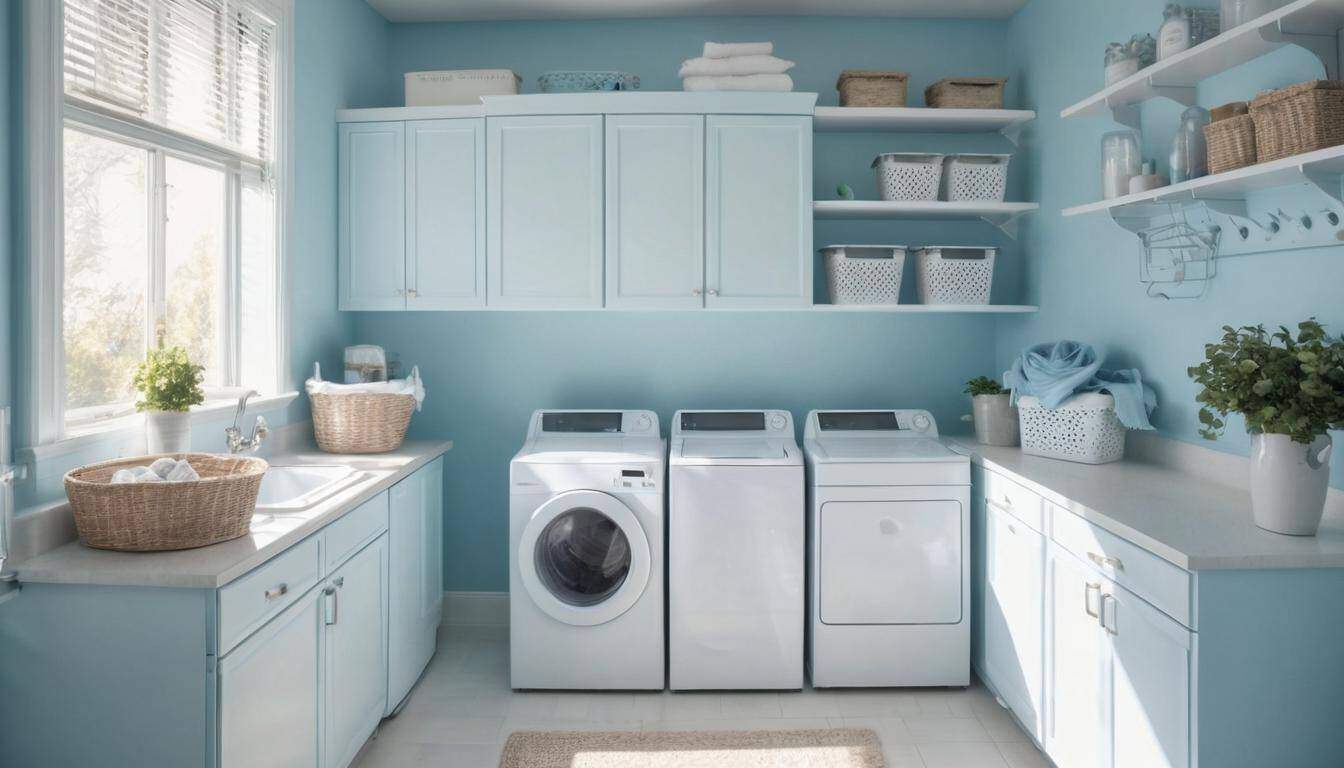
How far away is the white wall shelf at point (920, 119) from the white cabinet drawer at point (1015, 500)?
4.60 ft

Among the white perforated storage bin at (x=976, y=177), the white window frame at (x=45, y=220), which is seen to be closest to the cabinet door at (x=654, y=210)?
the white perforated storage bin at (x=976, y=177)

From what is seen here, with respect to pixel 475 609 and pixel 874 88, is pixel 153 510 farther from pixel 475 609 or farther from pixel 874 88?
pixel 874 88

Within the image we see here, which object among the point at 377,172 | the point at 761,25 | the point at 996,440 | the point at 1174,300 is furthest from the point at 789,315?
the point at 377,172

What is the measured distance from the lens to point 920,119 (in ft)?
10.9

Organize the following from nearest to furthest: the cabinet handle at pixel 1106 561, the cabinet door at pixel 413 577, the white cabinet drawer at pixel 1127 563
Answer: the white cabinet drawer at pixel 1127 563 < the cabinet handle at pixel 1106 561 < the cabinet door at pixel 413 577

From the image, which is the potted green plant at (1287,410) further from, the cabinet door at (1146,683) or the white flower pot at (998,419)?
the white flower pot at (998,419)

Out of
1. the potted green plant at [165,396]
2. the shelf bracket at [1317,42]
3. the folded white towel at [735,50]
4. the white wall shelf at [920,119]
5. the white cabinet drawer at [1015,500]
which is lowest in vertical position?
the white cabinet drawer at [1015,500]

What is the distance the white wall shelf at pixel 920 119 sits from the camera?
10.7ft

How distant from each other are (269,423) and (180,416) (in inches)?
29.2

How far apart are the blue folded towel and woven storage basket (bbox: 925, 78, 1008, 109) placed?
1.01 meters

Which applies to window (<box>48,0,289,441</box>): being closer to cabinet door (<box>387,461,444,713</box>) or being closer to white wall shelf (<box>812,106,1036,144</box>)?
cabinet door (<box>387,461,444,713</box>)

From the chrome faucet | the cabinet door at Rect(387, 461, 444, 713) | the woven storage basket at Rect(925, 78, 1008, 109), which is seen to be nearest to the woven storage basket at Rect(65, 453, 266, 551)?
the chrome faucet

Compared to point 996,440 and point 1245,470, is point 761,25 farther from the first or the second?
point 1245,470

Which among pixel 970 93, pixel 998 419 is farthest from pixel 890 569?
pixel 970 93
